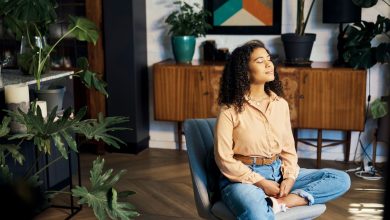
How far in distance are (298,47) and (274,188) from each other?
197 cm

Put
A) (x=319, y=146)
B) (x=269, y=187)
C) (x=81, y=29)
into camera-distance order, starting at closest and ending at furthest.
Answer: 1. (x=269, y=187)
2. (x=81, y=29)
3. (x=319, y=146)

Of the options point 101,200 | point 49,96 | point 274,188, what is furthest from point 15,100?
point 274,188

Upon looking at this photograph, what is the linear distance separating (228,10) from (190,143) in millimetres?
2321

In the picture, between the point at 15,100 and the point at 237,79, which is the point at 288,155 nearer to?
the point at 237,79

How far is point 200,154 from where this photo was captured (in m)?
2.16

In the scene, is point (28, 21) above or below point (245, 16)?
below

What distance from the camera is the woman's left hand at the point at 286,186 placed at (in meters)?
2.05

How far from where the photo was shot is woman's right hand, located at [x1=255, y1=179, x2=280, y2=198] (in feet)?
6.70

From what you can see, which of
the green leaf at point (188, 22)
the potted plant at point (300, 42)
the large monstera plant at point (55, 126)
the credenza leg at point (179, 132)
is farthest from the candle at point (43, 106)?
the potted plant at point (300, 42)

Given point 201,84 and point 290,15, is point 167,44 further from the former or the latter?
point 290,15

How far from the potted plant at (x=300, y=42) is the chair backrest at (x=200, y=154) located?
1.73 meters

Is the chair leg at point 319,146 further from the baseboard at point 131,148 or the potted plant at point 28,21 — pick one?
the potted plant at point 28,21

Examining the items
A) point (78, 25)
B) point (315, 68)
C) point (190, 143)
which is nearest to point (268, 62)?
point (190, 143)

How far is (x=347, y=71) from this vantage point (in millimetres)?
3676
